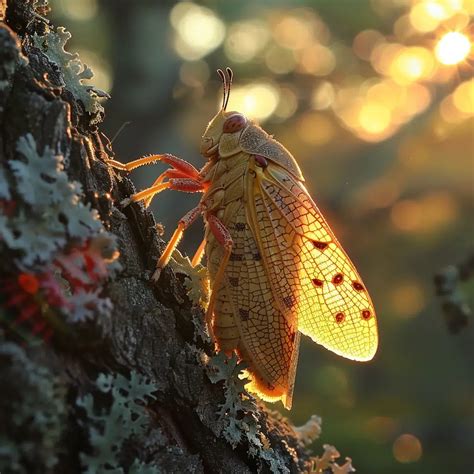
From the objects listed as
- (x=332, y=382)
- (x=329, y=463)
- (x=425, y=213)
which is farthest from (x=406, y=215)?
(x=329, y=463)

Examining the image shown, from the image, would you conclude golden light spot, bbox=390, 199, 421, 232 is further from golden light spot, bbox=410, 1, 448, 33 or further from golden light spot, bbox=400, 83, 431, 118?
golden light spot, bbox=410, 1, 448, 33

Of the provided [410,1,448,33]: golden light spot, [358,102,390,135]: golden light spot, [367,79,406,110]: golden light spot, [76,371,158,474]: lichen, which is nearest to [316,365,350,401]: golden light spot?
[358,102,390,135]: golden light spot

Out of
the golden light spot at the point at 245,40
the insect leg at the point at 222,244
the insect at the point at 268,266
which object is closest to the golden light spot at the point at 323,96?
the golden light spot at the point at 245,40

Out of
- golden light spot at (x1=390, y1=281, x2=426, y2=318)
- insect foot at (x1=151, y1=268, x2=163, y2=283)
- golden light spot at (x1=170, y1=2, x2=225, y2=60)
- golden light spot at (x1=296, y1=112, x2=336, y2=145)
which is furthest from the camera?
golden light spot at (x1=390, y1=281, x2=426, y2=318)

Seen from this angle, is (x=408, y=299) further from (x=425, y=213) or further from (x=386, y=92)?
(x=386, y=92)

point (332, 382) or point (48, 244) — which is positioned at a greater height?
point (332, 382)
